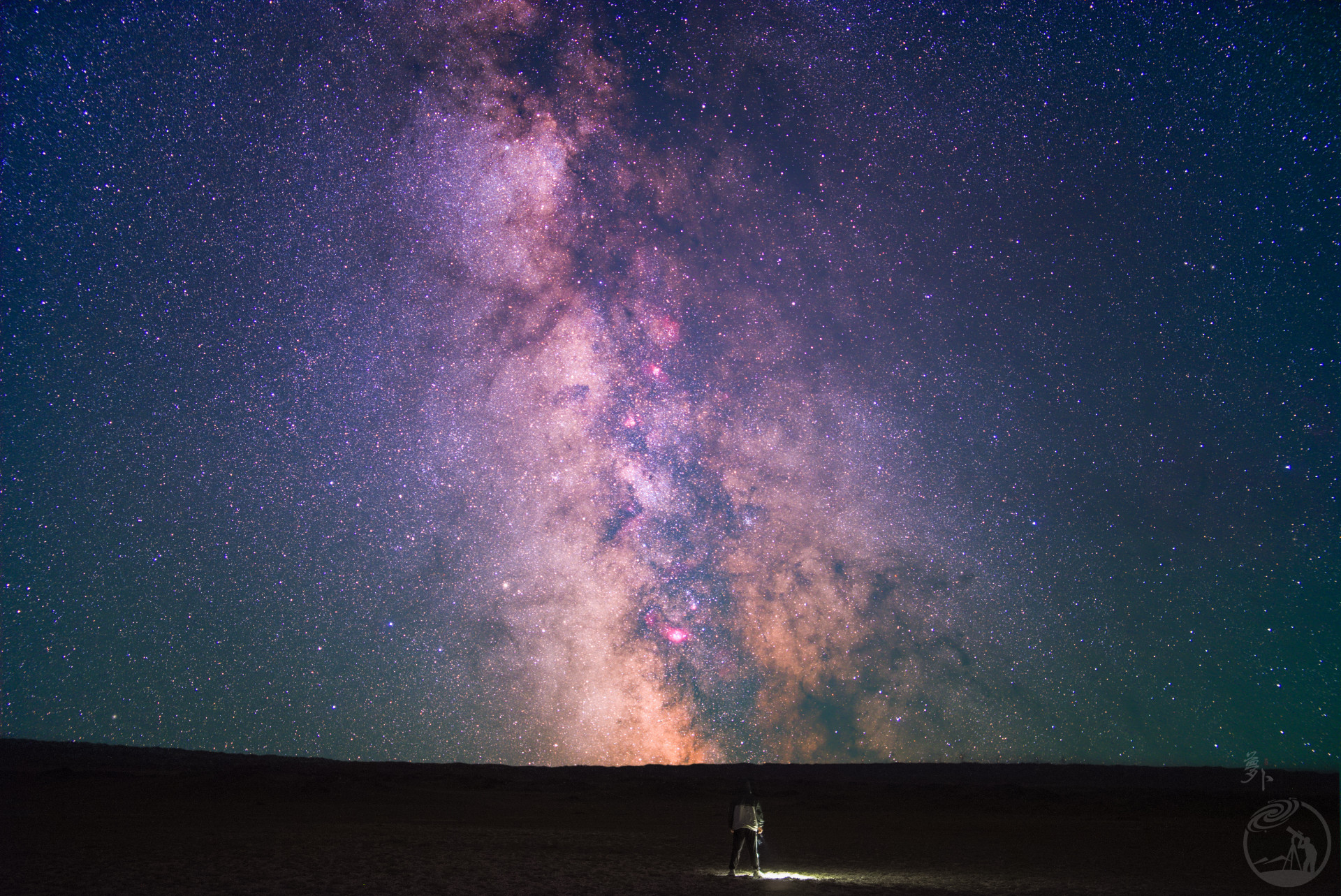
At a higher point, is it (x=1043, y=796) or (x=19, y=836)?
(x=1043, y=796)

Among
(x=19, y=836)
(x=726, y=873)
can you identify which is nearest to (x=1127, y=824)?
(x=726, y=873)

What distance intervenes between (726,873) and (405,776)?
30.8m

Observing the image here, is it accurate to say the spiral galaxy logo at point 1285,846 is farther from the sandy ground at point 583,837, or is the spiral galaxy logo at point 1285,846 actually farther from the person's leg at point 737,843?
the person's leg at point 737,843

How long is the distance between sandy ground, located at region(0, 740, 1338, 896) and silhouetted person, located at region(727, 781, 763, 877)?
484 mm

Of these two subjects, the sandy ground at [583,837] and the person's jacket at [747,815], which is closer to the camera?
the sandy ground at [583,837]

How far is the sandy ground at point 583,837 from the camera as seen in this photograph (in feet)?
39.8

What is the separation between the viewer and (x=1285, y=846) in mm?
17844

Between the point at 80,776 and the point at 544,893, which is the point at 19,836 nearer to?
the point at 544,893

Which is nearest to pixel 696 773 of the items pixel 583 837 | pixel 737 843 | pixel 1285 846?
pixel 583 837

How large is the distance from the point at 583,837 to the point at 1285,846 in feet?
50.4

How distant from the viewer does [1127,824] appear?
23.9m

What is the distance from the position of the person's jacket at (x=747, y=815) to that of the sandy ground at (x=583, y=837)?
79 cm

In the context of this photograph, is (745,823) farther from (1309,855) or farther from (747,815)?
(1309,855)

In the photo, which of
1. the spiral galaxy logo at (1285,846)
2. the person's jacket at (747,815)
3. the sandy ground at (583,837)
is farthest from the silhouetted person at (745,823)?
the spiral galaxy logo at (1285,846)
